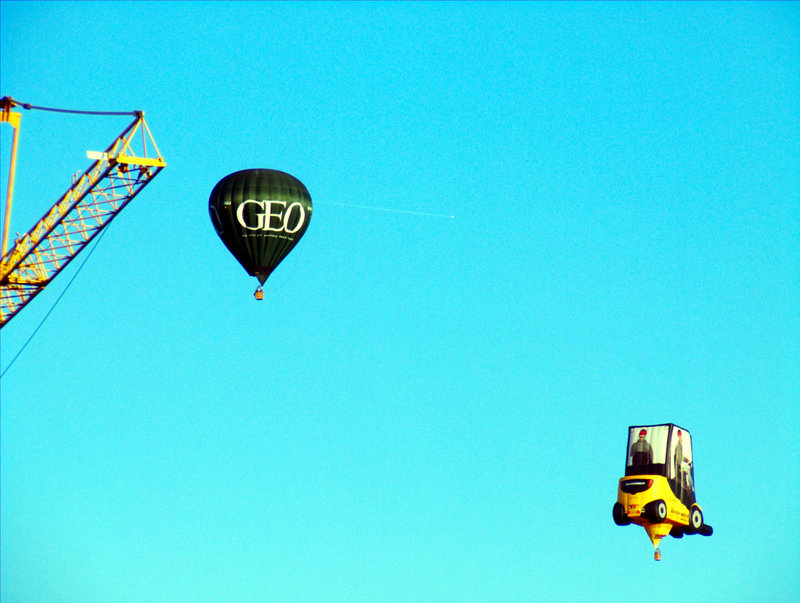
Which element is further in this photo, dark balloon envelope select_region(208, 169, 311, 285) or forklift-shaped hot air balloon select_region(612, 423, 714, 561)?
dark balloon envelope select_region(208, 169, 311, 285)

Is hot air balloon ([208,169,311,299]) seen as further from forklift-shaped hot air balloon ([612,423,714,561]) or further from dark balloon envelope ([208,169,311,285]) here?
forklift-shaped hot air balloon ([612,423,714,561])

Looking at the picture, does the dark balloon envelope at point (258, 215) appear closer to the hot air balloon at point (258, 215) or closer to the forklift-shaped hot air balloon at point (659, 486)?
the hot air balloon at point (258, 215)

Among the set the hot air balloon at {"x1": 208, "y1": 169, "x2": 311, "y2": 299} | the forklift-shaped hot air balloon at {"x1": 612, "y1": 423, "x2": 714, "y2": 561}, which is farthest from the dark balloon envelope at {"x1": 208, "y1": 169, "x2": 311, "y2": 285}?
the forklift-shaped hot air balloon at {"x1": 612, "y1": 423, "x2": 714, "y2": 561}

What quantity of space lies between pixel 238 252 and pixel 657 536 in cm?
2315

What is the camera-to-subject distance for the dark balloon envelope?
6925 cm

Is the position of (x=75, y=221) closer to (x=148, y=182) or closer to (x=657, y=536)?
(x=148, y=182)

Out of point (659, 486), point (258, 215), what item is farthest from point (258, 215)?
point (659, 486)

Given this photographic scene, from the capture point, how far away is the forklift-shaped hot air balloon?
61188mm

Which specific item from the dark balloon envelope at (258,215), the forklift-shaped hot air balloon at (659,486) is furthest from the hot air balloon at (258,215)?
the forklift-shaped hot air balloon at (659,486)

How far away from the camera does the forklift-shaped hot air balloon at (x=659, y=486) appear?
61.2 m

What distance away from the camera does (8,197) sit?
83.8m

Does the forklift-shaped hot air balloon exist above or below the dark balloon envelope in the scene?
below

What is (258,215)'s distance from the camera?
6931 cm

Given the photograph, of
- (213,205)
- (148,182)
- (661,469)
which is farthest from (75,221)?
(661,469)
